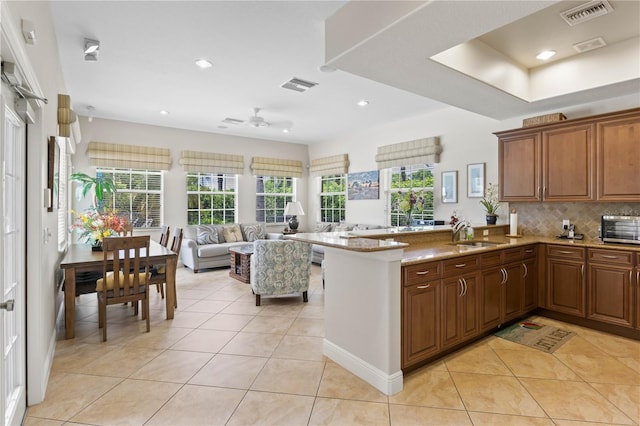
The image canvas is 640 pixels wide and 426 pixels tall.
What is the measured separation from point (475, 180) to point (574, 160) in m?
1.40

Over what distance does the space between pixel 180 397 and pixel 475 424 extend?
1.88 meters

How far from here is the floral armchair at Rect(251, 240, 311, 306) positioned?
416cm

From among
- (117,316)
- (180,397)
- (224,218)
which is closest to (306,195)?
(224,218)

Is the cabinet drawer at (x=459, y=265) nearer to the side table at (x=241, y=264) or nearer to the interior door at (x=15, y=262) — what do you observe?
the interior door at (x=15, y=262)

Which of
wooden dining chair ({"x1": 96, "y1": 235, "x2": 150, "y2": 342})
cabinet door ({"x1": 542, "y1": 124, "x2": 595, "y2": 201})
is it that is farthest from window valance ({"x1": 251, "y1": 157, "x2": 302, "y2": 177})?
cabinet door ({"x1": 542, "y1": 124, "x2": 595, "y2": 201})

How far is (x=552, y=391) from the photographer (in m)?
2.33

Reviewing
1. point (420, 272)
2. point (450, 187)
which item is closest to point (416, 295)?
point (420, 272)

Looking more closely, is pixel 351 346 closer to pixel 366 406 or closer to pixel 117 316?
pixel 366 406

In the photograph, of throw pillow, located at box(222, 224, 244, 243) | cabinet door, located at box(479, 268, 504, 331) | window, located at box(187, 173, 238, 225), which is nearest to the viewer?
cabinet door, located at box(479, 268, 504, 331)

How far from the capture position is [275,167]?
7988 millimetres

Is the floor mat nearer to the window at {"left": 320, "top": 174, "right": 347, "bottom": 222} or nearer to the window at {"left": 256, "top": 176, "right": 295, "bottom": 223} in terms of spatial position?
the window at {"left": 320, "top": 174, "right": 347, "bottom": 222}

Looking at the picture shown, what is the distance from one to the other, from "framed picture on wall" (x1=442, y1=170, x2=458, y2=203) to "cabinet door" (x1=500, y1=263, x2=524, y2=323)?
1.94 m

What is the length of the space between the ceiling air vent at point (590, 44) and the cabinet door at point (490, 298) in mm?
2350

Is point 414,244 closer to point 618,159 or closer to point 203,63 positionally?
point 618,159
